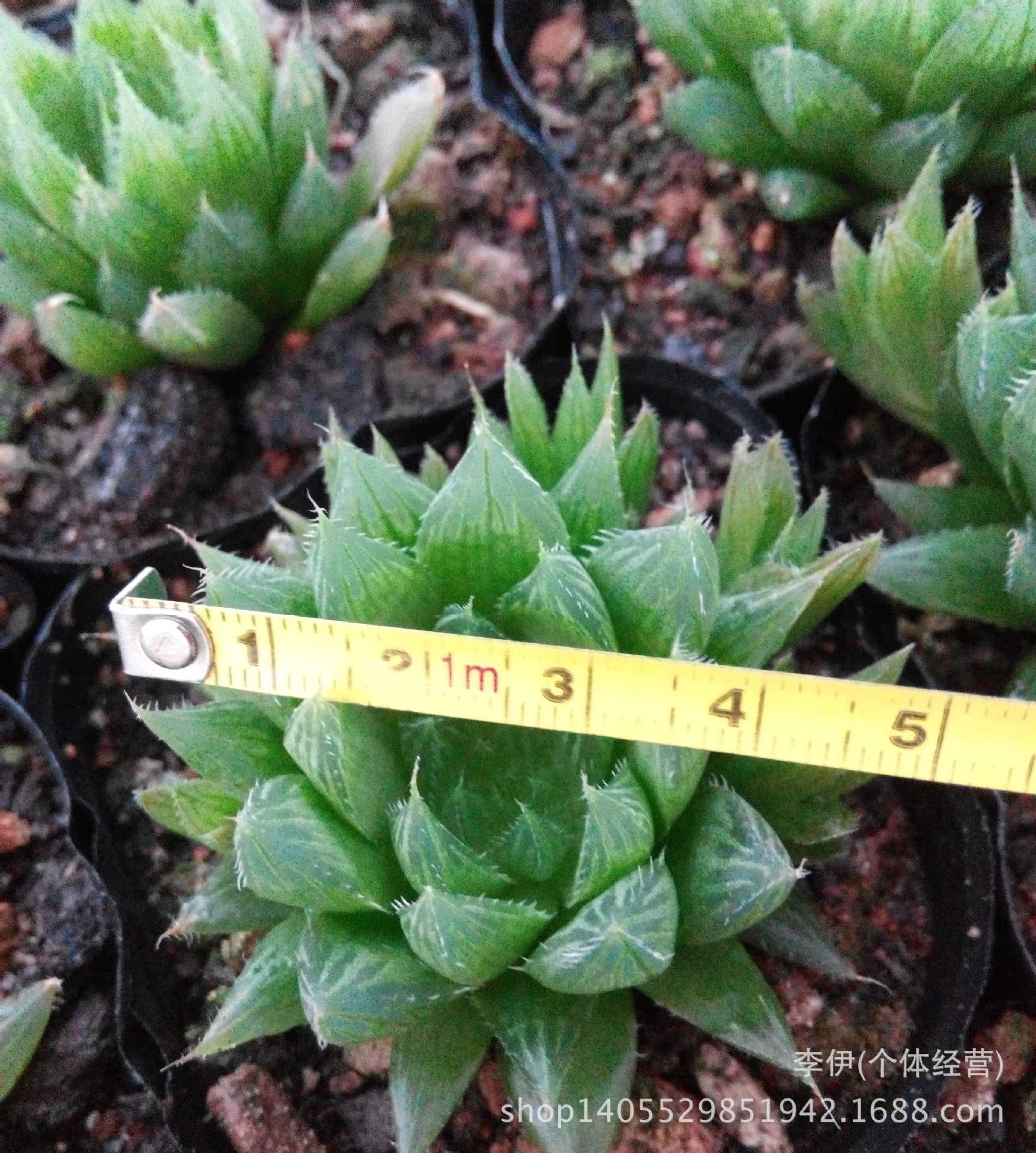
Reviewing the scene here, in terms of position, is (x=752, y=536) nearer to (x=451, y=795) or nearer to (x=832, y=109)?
(x=451, y=795)

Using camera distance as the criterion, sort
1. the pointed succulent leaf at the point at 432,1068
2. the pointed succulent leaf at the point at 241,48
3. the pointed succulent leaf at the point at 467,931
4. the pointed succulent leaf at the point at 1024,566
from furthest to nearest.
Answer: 1. the pointed succulent leaf at the point at 241,48
2. the pointed succulent leaf at the point at 1024,566
3. the pointed succulent leaf at the point at 432,1068
4. the pointed succulent leaf at the point at 467,931

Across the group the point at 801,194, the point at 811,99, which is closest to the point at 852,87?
the point at 811,99

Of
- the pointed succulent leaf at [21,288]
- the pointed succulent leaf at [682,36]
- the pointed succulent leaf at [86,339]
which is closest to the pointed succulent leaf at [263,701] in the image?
the pointed succulent leaf at [86,339]

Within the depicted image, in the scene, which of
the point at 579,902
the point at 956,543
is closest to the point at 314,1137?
the point at 579,902

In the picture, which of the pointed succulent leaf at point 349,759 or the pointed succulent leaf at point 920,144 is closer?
the pointed succulent leaf at point 349,759

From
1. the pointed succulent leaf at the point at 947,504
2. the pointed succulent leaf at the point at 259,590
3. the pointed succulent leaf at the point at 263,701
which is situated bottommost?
the pointed succulent leaf at the point at 947,504

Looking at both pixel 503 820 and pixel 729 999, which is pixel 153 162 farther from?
pixel 729 999

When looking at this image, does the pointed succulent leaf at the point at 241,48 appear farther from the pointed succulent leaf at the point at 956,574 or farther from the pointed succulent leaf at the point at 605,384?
the pointed succulent leaf at the point at 956,574
